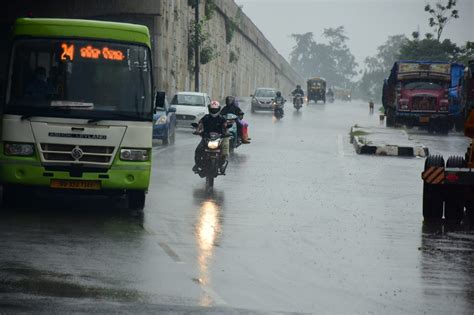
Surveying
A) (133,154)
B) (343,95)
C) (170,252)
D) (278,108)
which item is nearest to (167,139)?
(133,154)

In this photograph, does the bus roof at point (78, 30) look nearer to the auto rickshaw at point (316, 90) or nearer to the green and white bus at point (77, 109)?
the green and white bus at point (77, 109)

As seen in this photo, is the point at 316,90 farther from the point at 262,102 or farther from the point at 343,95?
the point at 343,95

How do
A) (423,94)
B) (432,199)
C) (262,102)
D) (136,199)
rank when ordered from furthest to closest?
(262,102)
(423,94)
(432,199)
(136,199)

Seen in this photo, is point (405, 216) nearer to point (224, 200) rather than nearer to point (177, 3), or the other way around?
point (224, 200)

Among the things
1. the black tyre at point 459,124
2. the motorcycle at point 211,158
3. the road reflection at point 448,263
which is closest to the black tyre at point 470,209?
the road reflection at point 448,263

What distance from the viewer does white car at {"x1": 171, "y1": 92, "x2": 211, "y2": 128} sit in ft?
153

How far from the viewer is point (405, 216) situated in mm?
18781

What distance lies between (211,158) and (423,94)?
110 ft

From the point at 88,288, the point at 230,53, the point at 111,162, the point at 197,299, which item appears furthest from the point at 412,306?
the point at 230,53

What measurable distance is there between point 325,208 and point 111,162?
4.59m

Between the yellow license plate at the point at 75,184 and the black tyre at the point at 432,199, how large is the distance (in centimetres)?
511

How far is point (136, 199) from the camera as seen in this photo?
17.2 metres

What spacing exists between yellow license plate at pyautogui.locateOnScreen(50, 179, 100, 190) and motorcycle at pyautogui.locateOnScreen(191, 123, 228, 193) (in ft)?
18.1

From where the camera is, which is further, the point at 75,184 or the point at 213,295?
the point at 75,184
